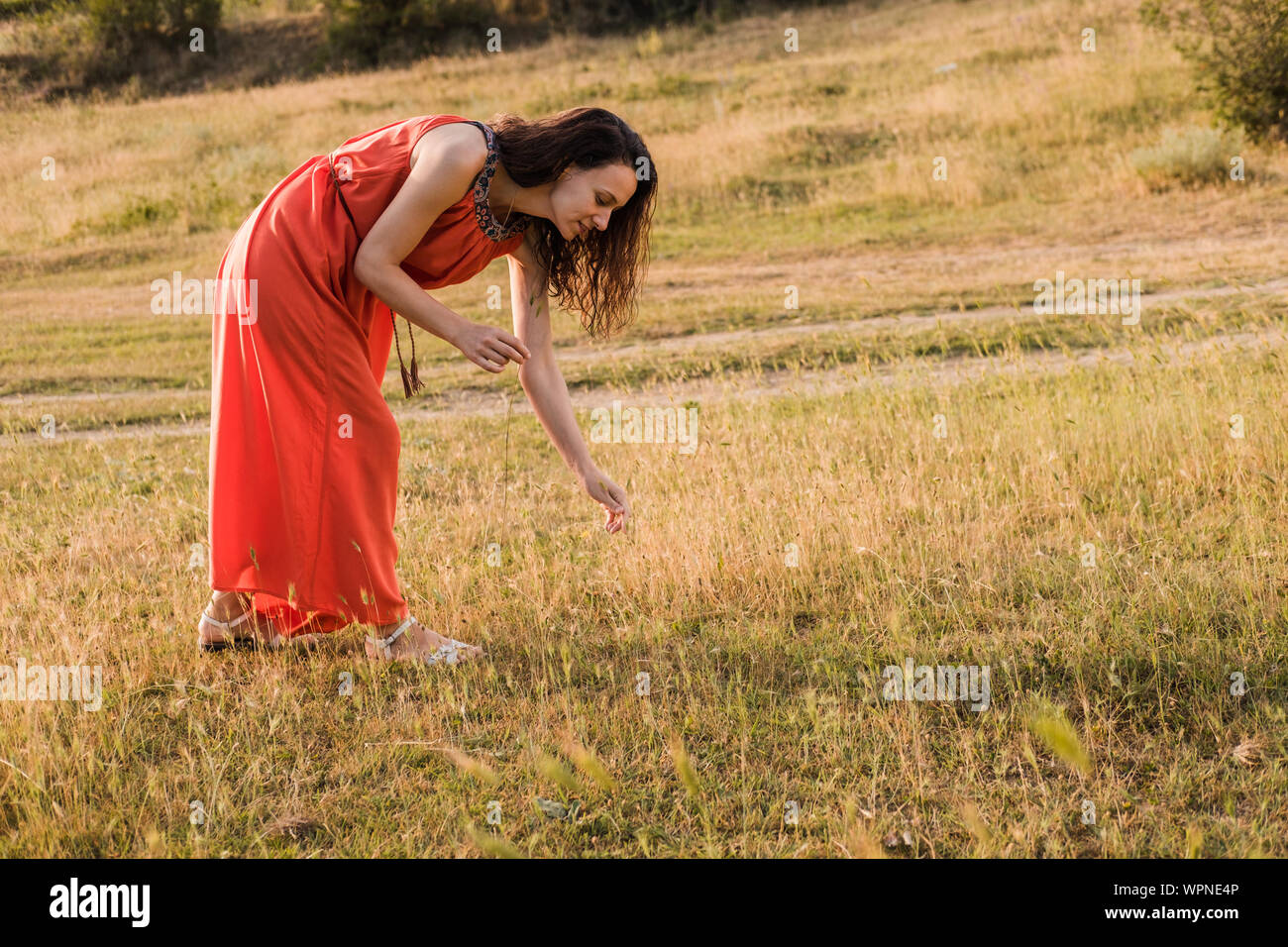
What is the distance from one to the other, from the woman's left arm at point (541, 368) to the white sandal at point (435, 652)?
675mm

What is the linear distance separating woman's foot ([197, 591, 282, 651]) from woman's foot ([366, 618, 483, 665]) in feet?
1.18

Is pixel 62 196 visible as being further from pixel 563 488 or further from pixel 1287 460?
pixel 1287 460

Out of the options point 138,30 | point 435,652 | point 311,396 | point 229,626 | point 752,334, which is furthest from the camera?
point 138,30

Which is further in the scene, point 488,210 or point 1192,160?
point 1192,160

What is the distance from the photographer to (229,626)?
3.94 metres

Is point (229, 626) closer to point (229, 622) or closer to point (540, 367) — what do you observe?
point (229, 622)

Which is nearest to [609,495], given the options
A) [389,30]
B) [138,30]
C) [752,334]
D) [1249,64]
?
[752,334]

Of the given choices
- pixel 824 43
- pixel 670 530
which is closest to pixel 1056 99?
pixel 824 43

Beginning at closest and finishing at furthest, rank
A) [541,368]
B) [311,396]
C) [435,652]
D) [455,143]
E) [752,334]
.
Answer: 1. [455,143]
2. [311,396]
3. [435,652]
4. [541,368]
5. [752,334]

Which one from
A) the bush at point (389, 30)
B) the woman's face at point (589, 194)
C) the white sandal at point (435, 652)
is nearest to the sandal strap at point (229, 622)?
the white sandal at point (435, 652)

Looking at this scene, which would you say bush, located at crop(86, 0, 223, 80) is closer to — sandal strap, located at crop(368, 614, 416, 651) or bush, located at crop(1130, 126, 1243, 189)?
bush, located at crop(1130, 126, 1243, 189)

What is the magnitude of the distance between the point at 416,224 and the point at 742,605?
1837 mm

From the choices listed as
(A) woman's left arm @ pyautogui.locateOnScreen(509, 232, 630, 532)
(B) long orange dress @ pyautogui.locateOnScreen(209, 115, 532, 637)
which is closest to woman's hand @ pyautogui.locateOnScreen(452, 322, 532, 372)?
(B) long orange dress @ pyautogui.locateOnScreen(209, 115, 532, 637)

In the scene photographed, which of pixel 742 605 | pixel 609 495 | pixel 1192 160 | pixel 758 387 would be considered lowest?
pixel 742 605
